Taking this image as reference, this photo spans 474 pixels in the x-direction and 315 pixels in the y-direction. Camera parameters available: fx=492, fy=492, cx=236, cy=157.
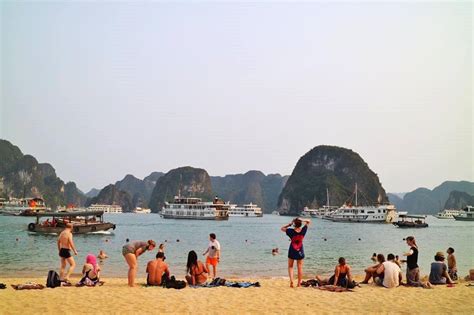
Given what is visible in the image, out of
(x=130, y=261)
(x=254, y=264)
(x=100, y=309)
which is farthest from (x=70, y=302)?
(x=254, y=264)

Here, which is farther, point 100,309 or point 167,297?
point 167,297

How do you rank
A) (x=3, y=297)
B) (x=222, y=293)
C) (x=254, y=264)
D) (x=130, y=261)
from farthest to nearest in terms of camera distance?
(x=254, y=264), (x=130, y=261), (x=222, y=293), (x=3, y=297)

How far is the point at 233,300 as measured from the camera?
35.4 feet

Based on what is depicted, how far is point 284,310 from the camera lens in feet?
32.7

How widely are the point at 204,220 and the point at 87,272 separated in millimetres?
104991

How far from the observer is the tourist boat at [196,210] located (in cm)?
11369

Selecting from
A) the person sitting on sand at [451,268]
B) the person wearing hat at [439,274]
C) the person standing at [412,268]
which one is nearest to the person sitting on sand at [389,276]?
the person standing at [412,268]

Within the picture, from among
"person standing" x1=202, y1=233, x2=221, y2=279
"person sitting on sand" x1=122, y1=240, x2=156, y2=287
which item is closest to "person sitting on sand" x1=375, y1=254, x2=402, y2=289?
"person standing" x1=202, y1=233, x2=221, y2=279

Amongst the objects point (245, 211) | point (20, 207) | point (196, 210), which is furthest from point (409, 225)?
point (20, 207)

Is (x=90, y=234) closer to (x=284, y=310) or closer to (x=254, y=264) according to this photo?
(x=254, y=264)

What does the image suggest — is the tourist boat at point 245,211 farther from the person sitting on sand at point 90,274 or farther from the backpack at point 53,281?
the backpack at point 53,281

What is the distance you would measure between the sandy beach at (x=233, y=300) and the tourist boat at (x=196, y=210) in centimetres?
10176

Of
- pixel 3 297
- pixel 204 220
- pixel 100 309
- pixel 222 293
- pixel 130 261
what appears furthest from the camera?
pixel 204 220

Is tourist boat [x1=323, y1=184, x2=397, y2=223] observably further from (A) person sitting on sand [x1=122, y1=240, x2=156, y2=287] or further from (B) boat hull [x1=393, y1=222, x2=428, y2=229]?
(A) person sitting on sand [x1=122, y1=240, x2=156, y2=287]
